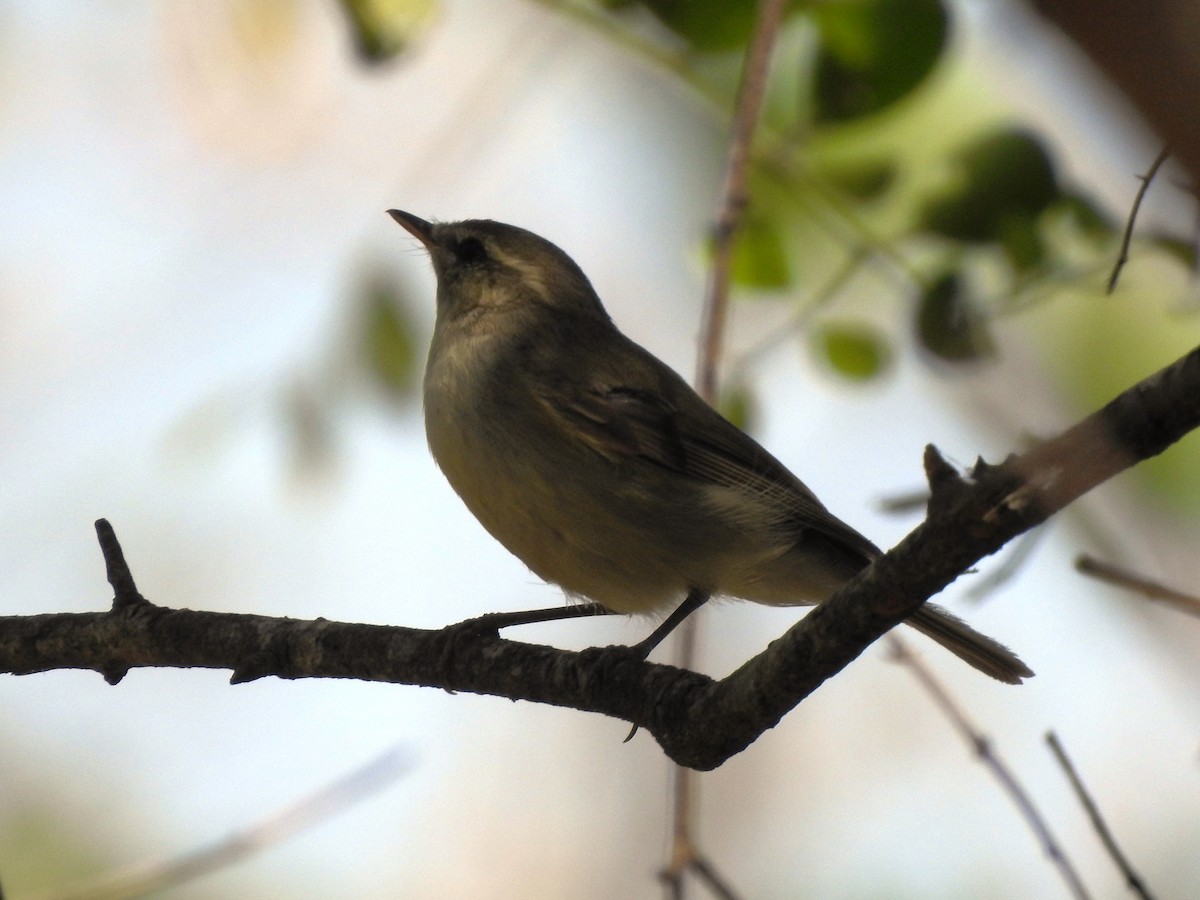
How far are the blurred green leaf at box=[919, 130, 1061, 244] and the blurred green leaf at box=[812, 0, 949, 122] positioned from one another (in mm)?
305

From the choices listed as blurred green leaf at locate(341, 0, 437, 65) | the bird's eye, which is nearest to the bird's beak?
the bird's eye

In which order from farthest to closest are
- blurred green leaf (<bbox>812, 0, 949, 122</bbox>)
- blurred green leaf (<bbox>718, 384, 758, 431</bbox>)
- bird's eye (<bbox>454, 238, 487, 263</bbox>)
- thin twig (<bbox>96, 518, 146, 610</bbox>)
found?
bird's eye (<bbox>454, 238, 487, 263</bbox>)
blurred green leaf (<bbox>718, 384, 758, 431</bbox>)
blurred green leaf (<bbox>812, 0, 949, 122</bbox>)
thin twig (<bbox>96, 518, 146, 610</bbox>)

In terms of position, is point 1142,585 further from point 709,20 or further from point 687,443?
point 709,20

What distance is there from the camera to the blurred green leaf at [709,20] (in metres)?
4.03

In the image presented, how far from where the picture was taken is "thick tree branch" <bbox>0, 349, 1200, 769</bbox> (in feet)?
5.89

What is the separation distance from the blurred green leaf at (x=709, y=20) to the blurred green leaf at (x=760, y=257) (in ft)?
2.12

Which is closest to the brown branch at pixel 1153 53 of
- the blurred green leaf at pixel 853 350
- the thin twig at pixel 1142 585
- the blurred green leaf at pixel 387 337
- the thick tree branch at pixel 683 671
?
the thick tree branch at pixel 683 671

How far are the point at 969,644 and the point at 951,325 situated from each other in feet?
3.02

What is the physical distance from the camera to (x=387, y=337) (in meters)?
4.68

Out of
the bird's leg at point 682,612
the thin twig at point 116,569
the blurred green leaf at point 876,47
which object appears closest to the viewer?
the thin twig at point 116,569

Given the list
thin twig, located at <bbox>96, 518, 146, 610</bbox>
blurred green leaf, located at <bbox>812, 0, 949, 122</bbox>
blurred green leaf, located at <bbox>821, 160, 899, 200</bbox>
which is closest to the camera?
thin twig, located at <bbox>96, 518, 146, 610</bbox>

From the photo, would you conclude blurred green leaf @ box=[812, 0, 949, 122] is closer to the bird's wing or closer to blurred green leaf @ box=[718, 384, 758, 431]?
blurred green leaf @ box=[718, 384, 758, 431]

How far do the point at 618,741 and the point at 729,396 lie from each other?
12.5 feet

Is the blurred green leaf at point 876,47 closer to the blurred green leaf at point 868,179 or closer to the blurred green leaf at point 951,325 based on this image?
the blurred green leaf at point 868,179
